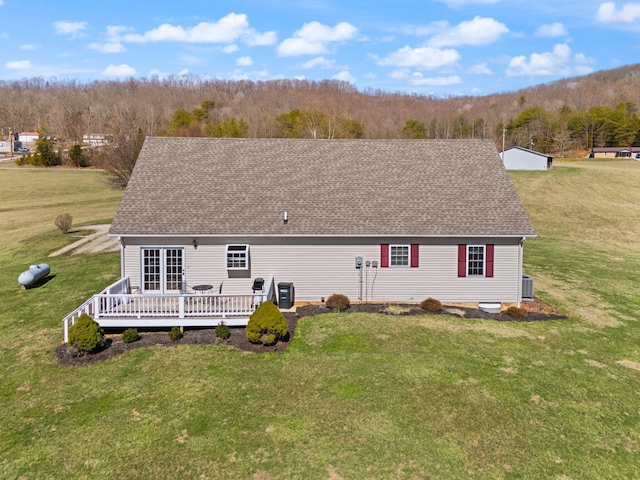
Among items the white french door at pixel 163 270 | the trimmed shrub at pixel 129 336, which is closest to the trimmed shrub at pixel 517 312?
the white french door at pixel 163 270

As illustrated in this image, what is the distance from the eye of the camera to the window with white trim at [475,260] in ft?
60.9

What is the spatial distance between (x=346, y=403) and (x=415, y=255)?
8473mm

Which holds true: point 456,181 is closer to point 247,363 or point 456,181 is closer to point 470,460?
point 247,363

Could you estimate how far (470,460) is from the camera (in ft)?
30.9

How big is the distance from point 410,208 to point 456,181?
2.81m

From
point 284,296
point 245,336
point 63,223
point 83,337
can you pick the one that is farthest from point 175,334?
point 63,223

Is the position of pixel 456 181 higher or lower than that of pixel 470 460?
higher

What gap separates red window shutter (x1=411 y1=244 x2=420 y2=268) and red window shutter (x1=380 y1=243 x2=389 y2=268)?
0.96 metres

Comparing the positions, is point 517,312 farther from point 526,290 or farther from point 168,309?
point 168,309

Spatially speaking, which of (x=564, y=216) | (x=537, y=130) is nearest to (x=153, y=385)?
(x=564, y=216)

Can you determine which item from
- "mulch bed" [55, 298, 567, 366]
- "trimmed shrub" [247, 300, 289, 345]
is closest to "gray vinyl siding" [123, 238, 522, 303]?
"mulch bed" [55, 298, 567, 366]

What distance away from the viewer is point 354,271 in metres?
18.6

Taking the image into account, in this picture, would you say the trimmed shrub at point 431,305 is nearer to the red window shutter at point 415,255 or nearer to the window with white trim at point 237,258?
the red window shutter at point 415,255

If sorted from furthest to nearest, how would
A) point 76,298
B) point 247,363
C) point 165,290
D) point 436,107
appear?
point 436,107 < point 76,298 < point 165,290 < point 247,363
